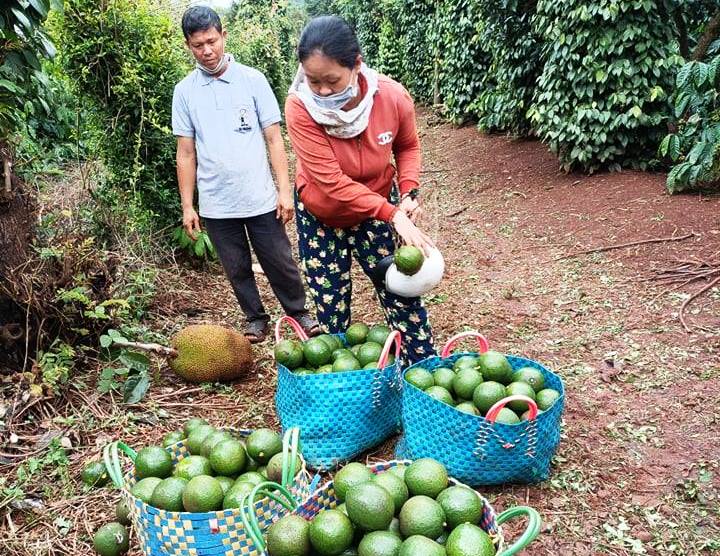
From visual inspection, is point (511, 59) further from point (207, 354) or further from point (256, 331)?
point (207, 354)

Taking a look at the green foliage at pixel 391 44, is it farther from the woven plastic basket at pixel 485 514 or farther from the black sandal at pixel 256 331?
the woven plastic basket at pixel 485 514

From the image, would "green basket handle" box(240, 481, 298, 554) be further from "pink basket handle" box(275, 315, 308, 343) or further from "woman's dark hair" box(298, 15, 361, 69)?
"woman's dark hair" box(298, 15, 361, 69)

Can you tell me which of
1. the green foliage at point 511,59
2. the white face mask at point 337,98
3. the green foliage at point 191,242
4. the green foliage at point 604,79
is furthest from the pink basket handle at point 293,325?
the green foliage at point 511,59

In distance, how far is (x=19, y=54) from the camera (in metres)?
3.06

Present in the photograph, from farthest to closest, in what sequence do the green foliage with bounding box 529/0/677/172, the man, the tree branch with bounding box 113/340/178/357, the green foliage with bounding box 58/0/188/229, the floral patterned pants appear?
the green foliage with bounding box 529/0/677/172
the green foliage with bounding box 58/0/188/229
the man
the tree branch with bounding box 113/340/178/357
the floral patterned pants

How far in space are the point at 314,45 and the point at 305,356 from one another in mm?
1470

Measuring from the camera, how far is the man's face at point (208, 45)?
338 centimetres

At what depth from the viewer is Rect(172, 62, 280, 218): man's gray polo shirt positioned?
3625 mm

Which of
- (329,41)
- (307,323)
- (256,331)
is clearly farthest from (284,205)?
(329,41)

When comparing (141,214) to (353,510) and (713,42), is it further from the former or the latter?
(713,42)

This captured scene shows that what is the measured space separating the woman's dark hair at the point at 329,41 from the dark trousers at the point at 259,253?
1.57m

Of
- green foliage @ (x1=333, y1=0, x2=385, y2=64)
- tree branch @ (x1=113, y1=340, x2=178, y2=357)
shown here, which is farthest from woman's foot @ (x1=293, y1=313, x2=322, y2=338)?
green foliage @ (x1=333, y1=0, x2=385, y2=64)

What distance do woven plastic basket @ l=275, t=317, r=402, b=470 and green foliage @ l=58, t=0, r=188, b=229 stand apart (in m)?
2.79

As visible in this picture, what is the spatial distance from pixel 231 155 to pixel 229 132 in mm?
147
